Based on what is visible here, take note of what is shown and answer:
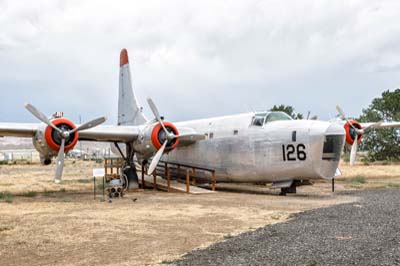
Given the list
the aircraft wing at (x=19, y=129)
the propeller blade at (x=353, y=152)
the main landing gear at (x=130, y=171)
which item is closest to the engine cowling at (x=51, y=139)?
the aircraft wing at (x=19, y=129)

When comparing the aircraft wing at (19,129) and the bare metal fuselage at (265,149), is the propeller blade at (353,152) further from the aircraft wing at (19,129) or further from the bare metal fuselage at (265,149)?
the aircraft wing at (19,129)

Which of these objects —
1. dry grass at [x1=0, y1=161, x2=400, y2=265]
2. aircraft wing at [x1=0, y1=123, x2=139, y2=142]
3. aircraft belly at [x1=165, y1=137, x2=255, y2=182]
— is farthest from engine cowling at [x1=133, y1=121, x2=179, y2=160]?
dry grass at [x1=0, y1=161, x2=400, y2=265]

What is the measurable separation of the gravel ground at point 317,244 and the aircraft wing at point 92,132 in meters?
9.48

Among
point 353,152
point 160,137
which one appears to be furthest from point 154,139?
point 353,152

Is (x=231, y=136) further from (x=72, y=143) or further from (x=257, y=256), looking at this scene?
(x=257, y=256)

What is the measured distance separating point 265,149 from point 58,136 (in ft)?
22.9

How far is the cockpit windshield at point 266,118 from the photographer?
680 inches

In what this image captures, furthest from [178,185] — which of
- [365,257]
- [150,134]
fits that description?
[365,257]

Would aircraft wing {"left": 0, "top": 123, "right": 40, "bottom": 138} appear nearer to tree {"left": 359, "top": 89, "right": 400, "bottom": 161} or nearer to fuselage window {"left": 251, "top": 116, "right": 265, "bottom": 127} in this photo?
fuselage window {"left": 251, "top": 116, "right": 265, "bottom": 127}

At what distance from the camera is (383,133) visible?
1679 inches

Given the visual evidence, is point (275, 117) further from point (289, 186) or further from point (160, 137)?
point (160, 137)

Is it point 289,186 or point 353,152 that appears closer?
point 289,186

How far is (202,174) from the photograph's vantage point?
1986cm

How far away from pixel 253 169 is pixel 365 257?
35.3 feet
